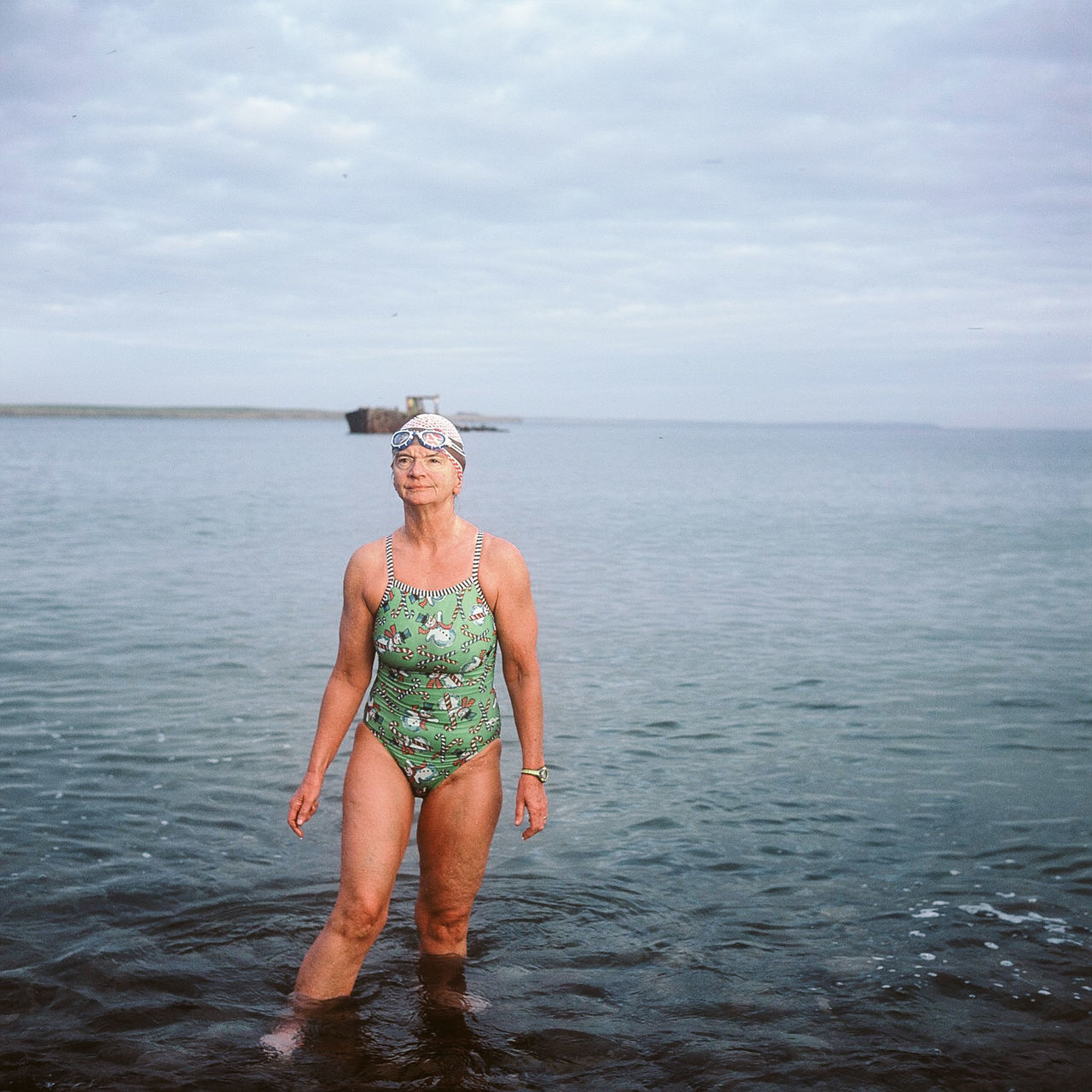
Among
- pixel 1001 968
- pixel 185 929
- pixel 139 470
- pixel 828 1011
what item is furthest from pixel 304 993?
pixel 139 470

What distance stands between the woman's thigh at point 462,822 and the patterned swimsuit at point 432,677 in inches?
2.5

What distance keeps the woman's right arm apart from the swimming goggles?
1.52 feet

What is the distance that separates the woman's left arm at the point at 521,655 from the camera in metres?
4.75

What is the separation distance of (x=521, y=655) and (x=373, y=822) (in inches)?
35.4

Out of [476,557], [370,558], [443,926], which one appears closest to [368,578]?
[370,558]

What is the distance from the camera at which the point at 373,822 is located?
4.63 m

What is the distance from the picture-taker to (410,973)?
563 cm

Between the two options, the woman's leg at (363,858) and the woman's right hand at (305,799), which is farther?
the woman's right hand at (305,799)

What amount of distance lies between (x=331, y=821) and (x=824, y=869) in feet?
10.9

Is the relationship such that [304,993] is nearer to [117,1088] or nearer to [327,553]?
[117,1088]

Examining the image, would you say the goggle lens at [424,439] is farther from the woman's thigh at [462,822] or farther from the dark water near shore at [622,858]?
the dark water near shore at [622,858]

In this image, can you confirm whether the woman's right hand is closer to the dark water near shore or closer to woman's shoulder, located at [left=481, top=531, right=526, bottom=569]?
the dark water near shore

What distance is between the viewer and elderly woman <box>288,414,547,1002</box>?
4.64m

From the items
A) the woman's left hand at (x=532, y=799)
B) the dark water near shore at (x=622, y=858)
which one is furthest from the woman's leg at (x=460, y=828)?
the dark water near shore at (x=622, y=858)
